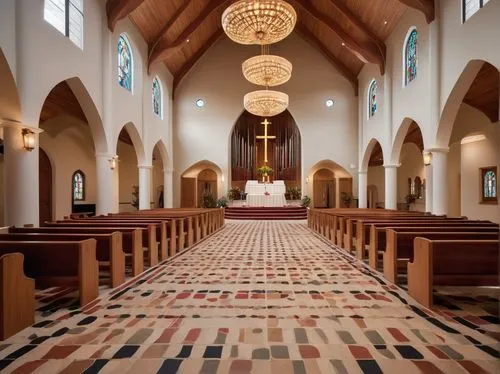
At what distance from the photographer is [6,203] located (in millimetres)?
6449

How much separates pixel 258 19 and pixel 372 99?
31.5 feet

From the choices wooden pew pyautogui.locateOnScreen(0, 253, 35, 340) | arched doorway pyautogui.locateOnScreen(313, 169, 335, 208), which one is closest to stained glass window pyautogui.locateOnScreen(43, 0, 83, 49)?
wooden pew pyautogui.locateOnScreen(0, 253, 35, 340)

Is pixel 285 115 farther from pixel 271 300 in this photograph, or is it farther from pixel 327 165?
pixel 271 300

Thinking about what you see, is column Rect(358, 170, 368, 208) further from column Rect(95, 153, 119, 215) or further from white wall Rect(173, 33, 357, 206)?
column Rect(95, 153, 119, 215)

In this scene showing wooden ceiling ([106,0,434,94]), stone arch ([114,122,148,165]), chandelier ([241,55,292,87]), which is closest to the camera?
chandelier ([241,55,292,87])

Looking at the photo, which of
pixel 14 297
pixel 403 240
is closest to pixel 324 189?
pixel 403 240

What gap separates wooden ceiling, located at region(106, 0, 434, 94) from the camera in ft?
38.8

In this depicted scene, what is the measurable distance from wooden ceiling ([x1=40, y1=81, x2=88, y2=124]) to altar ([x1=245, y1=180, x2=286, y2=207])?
8.57m

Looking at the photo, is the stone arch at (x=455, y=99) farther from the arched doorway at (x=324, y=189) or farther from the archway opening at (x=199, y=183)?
the archway opening at (x=199, y=183)

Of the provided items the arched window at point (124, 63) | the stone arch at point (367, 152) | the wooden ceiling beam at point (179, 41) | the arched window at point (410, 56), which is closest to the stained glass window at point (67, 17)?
the arched window at point (124, 63)

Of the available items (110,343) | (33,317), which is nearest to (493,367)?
(110,343)

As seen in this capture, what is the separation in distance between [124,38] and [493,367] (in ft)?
43.6

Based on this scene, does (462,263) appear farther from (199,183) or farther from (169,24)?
(199,183)

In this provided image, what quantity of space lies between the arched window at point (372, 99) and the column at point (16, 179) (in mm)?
13856
